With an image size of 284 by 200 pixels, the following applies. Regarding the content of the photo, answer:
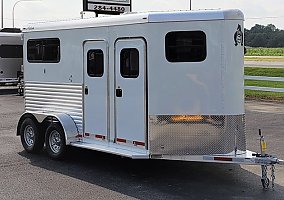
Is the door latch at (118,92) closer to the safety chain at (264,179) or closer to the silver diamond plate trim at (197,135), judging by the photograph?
the silver diamond plate trim at (197,135)

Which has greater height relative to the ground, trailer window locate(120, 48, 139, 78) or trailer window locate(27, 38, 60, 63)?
trailer window locate(27, 38, 60, 63)

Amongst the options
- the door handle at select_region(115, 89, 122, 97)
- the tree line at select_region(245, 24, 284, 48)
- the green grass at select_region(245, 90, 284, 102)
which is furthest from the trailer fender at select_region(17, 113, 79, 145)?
the tree line at select_region(245, 24, 284, 48)

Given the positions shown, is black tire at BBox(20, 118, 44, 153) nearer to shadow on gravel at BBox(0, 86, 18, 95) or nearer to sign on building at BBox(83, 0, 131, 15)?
sign on building at BBox(83, 0, 131, 15)

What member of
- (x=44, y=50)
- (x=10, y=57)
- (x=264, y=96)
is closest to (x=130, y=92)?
(x=44, y=50)

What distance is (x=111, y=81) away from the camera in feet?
29.6

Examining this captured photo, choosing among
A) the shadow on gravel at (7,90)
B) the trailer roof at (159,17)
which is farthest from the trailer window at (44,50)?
the shadow on gravel at (7,90)

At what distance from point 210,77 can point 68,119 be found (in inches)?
124

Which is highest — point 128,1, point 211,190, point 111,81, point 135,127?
point 128,1

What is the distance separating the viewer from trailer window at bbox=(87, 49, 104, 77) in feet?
30.3

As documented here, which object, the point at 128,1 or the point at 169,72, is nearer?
the point at 169,72

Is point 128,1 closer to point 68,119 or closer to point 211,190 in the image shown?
point 68,119

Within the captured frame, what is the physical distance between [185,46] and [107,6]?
11742 millimetres

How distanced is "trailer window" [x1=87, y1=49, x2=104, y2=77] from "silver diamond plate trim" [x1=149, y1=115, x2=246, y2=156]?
157 cm

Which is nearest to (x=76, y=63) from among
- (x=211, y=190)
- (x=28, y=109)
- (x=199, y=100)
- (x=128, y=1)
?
(x=28, y=109)
